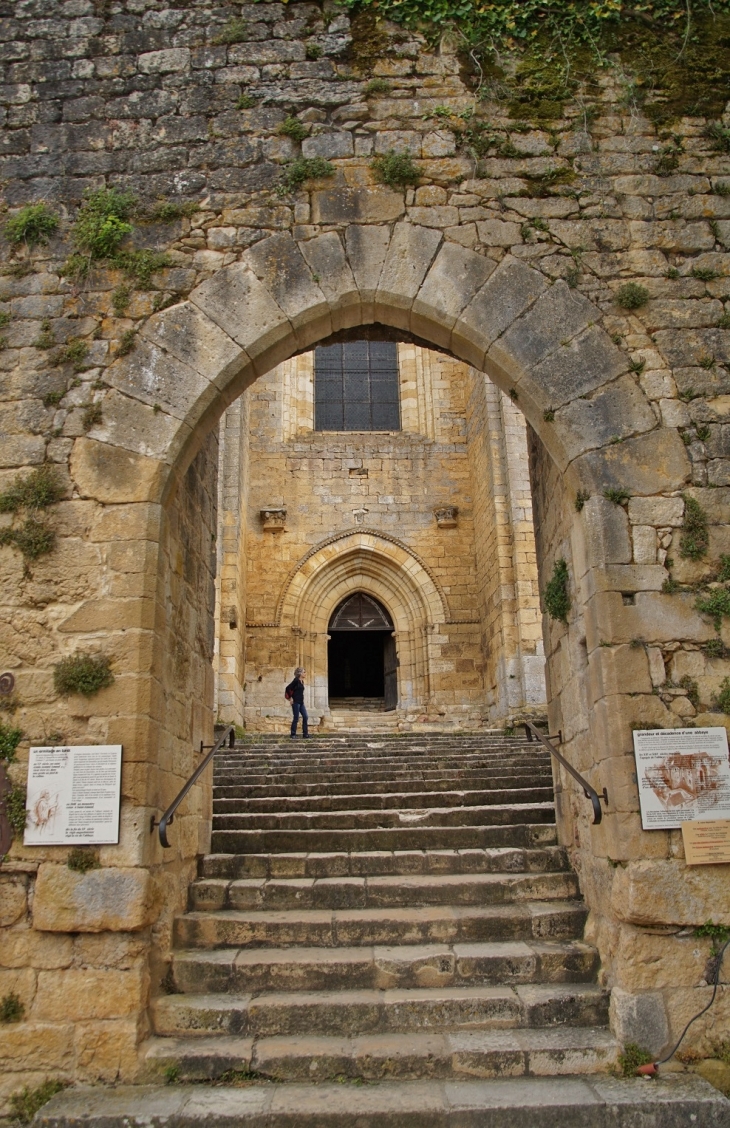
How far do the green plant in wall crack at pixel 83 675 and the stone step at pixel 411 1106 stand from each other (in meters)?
1.82

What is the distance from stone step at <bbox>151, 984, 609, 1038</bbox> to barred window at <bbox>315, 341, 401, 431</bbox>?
495 inches

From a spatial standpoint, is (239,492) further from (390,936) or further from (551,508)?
(390,936)

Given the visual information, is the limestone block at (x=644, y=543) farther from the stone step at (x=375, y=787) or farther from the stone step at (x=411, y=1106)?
the stone step at (x=375, y=787)

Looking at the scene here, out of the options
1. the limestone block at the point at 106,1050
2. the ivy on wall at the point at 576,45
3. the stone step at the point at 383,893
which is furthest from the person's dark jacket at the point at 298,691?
the ivy on wall at the point at 576,45

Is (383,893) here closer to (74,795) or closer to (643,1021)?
(643,1021)

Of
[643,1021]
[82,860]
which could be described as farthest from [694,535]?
[82,860]

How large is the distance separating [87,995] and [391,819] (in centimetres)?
268

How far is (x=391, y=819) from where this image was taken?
6203mm

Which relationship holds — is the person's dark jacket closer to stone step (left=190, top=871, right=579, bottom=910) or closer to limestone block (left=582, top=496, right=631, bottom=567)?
stone step (left=190, top=871, right=579, bottom=910)

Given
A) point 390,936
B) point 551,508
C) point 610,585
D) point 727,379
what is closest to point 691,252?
point 727,379

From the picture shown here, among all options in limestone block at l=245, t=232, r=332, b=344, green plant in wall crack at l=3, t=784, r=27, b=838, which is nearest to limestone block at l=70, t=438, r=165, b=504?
limestone block at l=245, t=232, r=332, b=344

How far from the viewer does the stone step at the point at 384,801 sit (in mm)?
6617

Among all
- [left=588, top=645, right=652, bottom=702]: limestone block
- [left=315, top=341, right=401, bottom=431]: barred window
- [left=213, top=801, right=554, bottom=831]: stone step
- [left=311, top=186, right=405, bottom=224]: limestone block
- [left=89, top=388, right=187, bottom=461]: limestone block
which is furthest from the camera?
[left=315, top=341, right=401, bottom=431]: barred window

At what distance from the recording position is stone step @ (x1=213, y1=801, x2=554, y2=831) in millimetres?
6164
